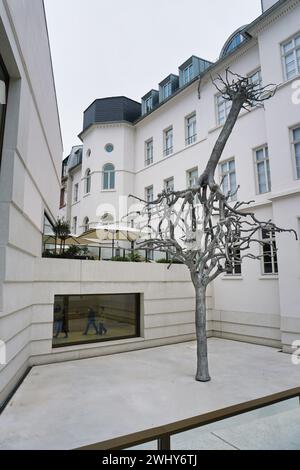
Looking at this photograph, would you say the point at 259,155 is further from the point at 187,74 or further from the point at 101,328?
the point at 101,328

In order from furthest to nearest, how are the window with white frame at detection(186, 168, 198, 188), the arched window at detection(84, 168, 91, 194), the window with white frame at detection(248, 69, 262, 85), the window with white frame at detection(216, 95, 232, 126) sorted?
the arched window at detection(84, 168, 91, 194)
the window with white frame at detection(186, 168, 198, 188)
the window with white frame at detection(216, 95, 232, 126)
the window with white frame at detection(248, 69, 262, 85)

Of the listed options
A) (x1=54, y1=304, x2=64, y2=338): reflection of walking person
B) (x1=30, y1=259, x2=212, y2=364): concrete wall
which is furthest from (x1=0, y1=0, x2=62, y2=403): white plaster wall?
(x1=54, y1=304, x2=64, y2=338): reflection of walking person

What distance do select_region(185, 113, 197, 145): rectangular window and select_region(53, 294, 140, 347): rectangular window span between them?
8072 millimetres

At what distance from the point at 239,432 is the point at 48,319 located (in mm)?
6112

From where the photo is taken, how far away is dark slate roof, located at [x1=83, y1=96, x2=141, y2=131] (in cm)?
1741

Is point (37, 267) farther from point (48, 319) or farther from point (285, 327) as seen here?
point (285, 327)

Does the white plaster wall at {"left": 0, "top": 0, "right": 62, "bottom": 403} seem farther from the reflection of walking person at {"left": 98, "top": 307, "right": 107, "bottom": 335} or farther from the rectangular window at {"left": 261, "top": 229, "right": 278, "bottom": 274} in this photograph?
the rectangular window at {"left": 261, "top": 229, "right": 278, "bottom": 274}

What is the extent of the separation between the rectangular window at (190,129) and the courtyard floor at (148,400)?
31.2 ft

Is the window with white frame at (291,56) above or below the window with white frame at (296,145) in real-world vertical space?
Answer: above

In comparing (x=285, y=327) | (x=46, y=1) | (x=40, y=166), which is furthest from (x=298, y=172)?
(x=46, y=1)

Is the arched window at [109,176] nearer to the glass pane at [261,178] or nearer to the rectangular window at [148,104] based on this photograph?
the rectangular window at [148,104]

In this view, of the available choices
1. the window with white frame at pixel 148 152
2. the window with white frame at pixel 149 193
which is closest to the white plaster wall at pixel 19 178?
the window with white frame at pixel 149 193

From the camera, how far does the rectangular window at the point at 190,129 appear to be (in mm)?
Result: 13680

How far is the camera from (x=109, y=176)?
17.2m
